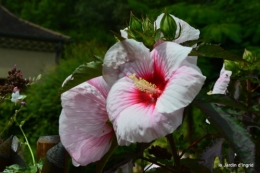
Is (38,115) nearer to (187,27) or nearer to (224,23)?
(224,23)

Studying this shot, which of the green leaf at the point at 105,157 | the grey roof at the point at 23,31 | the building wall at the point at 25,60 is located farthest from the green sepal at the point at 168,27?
the grey roof at the point at 23,31

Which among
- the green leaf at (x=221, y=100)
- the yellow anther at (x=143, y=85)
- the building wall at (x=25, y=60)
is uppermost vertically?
the yellow anther at (x=143, y=85)

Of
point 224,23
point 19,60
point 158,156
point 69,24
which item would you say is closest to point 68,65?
point 224,23

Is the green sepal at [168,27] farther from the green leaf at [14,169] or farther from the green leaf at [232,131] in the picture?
the green leaf at [14,169]

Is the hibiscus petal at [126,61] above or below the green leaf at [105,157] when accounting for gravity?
above

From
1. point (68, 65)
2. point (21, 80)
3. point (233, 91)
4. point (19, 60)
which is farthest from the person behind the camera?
point (19, 60)
